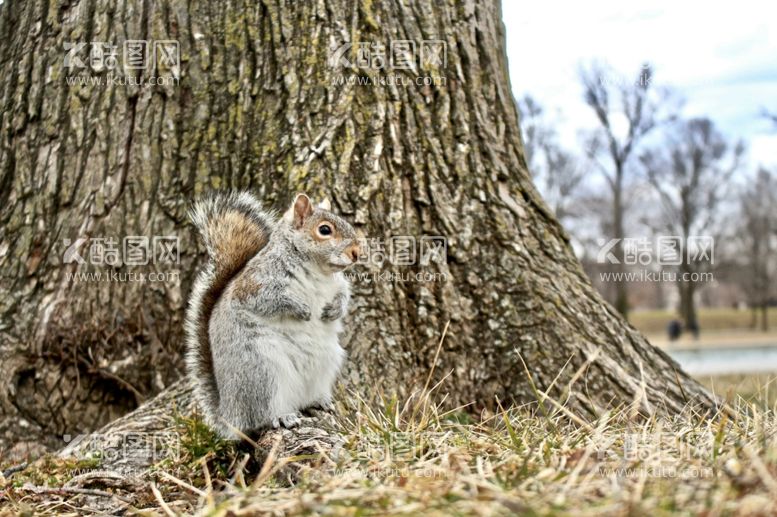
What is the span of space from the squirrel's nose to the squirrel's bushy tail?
0.36 m

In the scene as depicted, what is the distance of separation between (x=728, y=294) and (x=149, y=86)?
44.2m

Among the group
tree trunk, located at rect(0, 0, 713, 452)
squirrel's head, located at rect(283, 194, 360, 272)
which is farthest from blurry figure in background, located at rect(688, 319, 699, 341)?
squirrel's head, located at rect(283, 194, 360, 272)

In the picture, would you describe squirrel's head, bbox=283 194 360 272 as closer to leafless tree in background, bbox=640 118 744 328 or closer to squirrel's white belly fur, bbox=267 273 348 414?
squirrel's white belly fur, bbox=267 273 348 414

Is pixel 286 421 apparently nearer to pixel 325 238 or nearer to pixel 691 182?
pixel 325 238

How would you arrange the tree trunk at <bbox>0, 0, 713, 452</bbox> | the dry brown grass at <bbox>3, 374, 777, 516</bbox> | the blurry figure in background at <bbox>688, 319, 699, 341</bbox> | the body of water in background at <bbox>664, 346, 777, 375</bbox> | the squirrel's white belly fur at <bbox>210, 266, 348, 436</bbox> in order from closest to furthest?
the dry brown grass at <bbox>3, 374, 777, 516</bbox>, the squirrel's white belly fur at <bbox>210, 266, 348, 436</bbox>, the tree trunk at <bbox>0, 0, 713, 452</bbox>, the body of water in background at <bbox>664, 346, 777, 375</bbox>, the blurry figure in background at <bbox>688, 319, 699, 341</bbox>

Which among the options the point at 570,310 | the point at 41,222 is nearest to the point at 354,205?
the point at 570,310

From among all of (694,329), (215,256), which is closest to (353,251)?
(215,256)

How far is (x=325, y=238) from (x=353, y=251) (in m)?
0.10

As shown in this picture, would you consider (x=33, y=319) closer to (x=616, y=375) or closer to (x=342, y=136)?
(x=342, y=136)

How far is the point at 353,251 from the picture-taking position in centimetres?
249

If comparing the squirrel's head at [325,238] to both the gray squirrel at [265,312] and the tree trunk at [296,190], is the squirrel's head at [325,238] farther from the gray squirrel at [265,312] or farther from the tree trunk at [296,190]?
the tree trunk at [296,190]

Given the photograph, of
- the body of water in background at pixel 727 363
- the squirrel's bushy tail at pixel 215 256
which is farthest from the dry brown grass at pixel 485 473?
the body of water in background at pixel 727 363

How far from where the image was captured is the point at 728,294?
42.4 meters

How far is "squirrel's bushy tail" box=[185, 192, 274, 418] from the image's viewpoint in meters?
2.53
